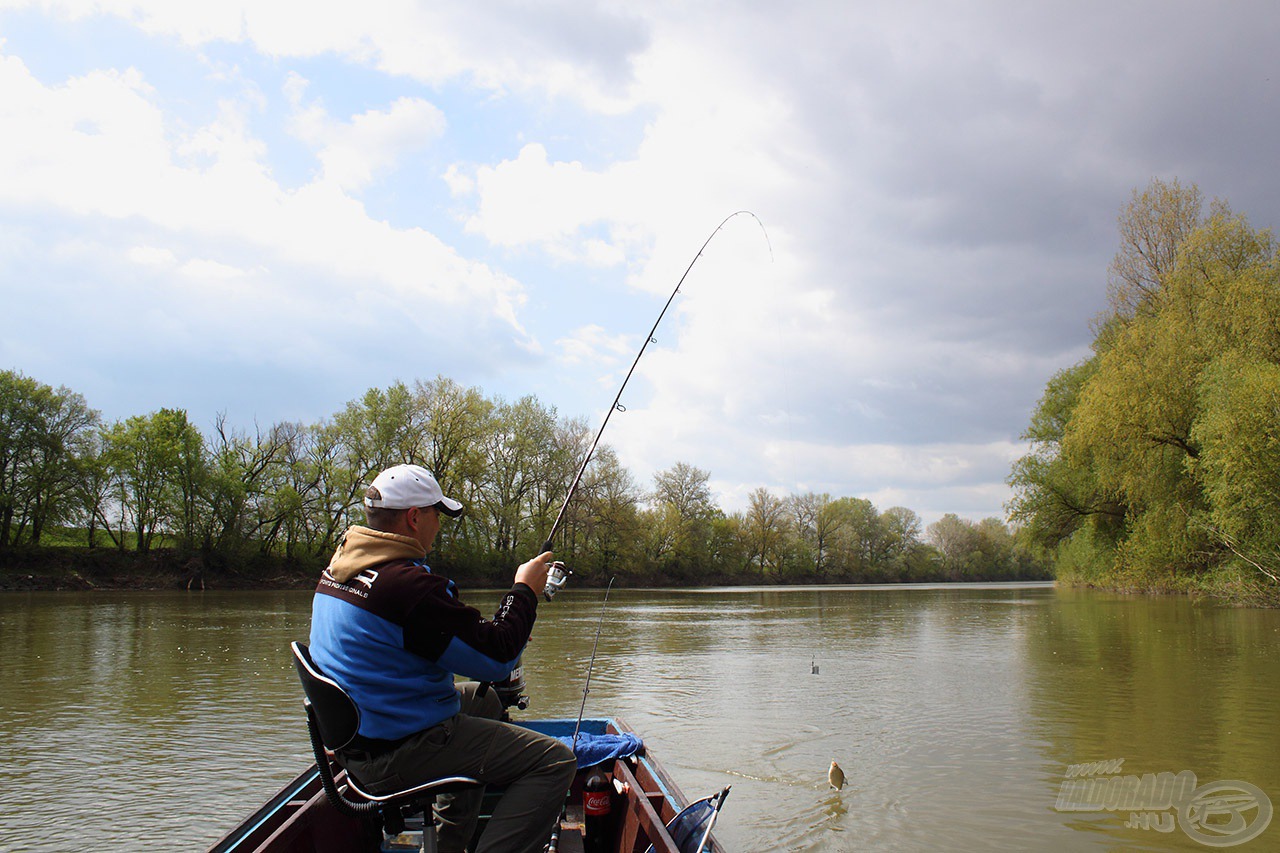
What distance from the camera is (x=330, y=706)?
8.39 feet

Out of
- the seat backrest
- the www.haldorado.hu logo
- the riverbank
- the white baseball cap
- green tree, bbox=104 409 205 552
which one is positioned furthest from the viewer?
green tree, bbox=104 409 205 552

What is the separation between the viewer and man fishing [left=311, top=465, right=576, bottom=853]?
8.64 ft

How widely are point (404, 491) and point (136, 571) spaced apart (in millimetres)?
45384

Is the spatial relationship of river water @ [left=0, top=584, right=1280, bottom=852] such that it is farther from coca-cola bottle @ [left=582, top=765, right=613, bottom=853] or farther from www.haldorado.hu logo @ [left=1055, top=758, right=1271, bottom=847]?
coca-cola bottle @ [left=582, top=765, right=613, bottom=853]

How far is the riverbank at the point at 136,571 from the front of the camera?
122ft

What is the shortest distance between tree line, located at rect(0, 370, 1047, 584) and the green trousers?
36.4 meters

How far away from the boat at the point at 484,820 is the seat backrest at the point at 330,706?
699 mm

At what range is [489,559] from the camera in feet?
158

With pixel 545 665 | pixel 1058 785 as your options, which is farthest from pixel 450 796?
pixel 545 665

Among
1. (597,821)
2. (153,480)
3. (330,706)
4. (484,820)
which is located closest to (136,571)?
(153,480)

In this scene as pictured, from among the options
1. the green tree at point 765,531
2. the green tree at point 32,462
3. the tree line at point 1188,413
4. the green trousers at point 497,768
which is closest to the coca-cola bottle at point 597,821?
the green trousers at point 497,768

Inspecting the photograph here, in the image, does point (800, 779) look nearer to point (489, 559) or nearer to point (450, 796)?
point (450, 796)

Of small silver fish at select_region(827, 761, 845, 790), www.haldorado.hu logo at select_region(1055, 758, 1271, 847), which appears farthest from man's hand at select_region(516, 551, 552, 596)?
www.haldorado.hu logo at select_region(1055, 758, 1271, 847)

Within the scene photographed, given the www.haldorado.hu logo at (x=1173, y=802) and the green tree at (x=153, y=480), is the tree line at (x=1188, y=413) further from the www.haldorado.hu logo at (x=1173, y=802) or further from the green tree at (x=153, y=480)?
the green tree at (x=153, y=480)
